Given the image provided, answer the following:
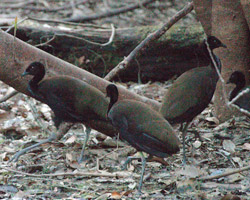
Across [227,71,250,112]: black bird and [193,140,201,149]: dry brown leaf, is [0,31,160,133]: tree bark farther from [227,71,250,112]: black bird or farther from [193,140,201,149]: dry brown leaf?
[227,71,250,112]: black bird

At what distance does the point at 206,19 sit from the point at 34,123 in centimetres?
254

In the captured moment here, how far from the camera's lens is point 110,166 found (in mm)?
4723

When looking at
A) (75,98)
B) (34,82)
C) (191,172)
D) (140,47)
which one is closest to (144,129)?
(191,172)

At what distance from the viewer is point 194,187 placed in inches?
151

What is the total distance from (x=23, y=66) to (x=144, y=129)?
183cm

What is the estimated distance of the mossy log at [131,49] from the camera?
24.9 feet

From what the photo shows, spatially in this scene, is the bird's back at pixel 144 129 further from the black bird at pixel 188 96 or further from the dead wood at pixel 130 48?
the dead wood at pixel 130 48

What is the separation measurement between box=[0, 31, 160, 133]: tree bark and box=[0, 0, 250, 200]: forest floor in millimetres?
498

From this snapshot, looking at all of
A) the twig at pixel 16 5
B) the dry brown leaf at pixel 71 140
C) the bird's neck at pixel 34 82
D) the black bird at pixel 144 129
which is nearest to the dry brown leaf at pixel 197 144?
the black bird at pixel 144 129

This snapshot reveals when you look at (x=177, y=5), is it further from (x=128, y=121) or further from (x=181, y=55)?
(x=128, y=121)

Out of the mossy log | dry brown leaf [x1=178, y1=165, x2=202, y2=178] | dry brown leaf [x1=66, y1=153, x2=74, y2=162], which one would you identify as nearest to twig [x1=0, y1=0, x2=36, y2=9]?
the mossy log

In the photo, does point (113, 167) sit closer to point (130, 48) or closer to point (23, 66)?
point (23, 66)

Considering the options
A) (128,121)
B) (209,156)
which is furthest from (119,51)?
(128,121)

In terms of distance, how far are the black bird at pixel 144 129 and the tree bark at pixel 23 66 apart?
3.51ft
